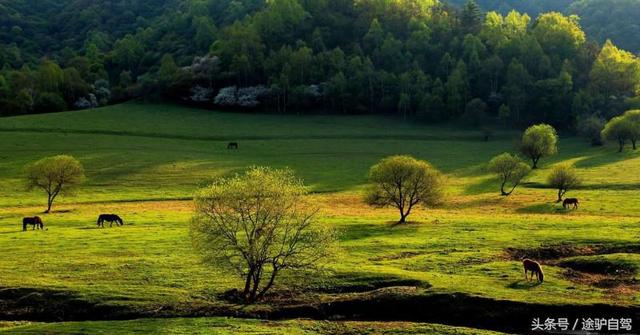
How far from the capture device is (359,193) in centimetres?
8562

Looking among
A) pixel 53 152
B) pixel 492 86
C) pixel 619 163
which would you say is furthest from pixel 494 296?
pixel 492 86

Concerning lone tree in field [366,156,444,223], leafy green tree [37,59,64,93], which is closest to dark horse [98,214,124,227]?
lone tree in field [366,156,444,223]

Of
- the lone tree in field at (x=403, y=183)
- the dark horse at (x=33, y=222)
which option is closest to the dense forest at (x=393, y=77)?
the lone tree in field at (x=403, y=183)

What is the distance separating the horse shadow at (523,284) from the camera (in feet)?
131

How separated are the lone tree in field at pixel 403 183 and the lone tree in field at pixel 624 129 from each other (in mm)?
70067

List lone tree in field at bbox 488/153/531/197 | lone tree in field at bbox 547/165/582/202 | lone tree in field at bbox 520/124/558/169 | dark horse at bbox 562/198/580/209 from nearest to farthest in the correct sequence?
1. dark horse at bbox 562/198/580/209
2. lone tree in field at bbox 547/165/582/202
3. lone tree in field at bbox 488/153/531/197
4. lone tree in field at bbox 520/124/558/169

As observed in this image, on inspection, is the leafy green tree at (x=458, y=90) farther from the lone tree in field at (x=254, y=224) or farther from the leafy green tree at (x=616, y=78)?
the lone tree in field at (x=254, y=224)

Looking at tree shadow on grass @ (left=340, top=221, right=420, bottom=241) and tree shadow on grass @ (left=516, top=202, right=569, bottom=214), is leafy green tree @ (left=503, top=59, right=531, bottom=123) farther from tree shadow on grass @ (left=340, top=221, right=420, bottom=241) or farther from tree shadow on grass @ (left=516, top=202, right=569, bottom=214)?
tree shadow on grass @ (left=340, top=221, right=420, bottom=241)

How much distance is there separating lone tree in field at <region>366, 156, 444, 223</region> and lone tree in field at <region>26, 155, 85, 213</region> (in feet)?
123

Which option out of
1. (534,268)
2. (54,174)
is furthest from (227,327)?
(54,174)

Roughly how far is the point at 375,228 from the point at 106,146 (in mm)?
72780

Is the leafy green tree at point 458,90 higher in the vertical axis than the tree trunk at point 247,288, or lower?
higher

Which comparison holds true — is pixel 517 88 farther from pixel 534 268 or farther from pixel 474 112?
pixel 534 268

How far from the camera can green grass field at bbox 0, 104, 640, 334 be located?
133 ft
